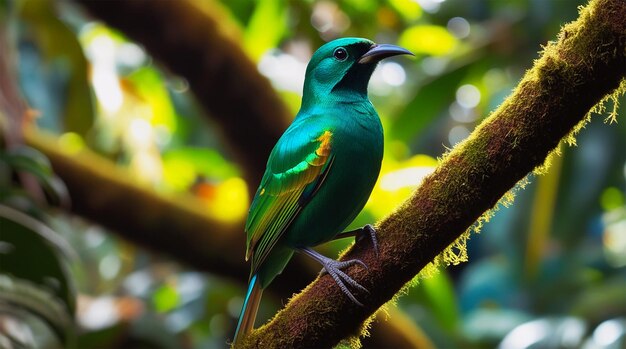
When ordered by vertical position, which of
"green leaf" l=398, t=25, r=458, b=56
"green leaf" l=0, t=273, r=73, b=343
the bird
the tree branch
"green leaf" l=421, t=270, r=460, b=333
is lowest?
the bird

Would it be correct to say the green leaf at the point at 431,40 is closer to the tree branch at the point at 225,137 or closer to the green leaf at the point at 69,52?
the tree branch at the point at 225,137

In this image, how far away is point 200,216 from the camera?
13.1 feet

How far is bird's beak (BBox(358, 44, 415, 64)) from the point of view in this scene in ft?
5.09

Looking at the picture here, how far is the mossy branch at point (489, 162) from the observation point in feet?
4.81

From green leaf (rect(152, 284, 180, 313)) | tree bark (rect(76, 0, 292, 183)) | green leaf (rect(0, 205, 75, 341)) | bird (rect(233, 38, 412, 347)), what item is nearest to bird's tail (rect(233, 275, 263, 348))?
bird (rect(233, 38, 412, 347))

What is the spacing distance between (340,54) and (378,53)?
10 centimetres

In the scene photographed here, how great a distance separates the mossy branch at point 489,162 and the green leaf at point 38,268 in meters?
1.56

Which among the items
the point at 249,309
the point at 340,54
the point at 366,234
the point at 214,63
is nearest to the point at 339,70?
the point at 340,54

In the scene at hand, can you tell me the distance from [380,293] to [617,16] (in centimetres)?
68

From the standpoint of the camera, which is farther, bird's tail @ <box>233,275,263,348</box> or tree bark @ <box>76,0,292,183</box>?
tree bark @ <box>76,0,292,183</box>

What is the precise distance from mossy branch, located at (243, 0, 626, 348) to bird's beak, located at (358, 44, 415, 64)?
221mm

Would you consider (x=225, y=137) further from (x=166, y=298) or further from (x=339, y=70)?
(x=166, y=298)

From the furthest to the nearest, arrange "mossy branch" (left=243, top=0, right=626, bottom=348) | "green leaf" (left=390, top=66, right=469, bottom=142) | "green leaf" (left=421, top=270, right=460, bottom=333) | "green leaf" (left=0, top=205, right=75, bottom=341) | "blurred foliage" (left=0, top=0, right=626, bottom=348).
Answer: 1. "green leaf" (left=421, top=270, right=460, bottom=333)
2. "green leaf" (left=390, top=66, right=469, bottom=142)
3. "blurred foliage" (left=0, top=0, right=626, bottom=348)
4. "green leaf" (left=0, top=205, right=75, bottom=341)
5. "mossy branch" (left=243, top=0, right=626, bottom=348)

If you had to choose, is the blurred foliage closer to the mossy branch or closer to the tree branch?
the tree branch
